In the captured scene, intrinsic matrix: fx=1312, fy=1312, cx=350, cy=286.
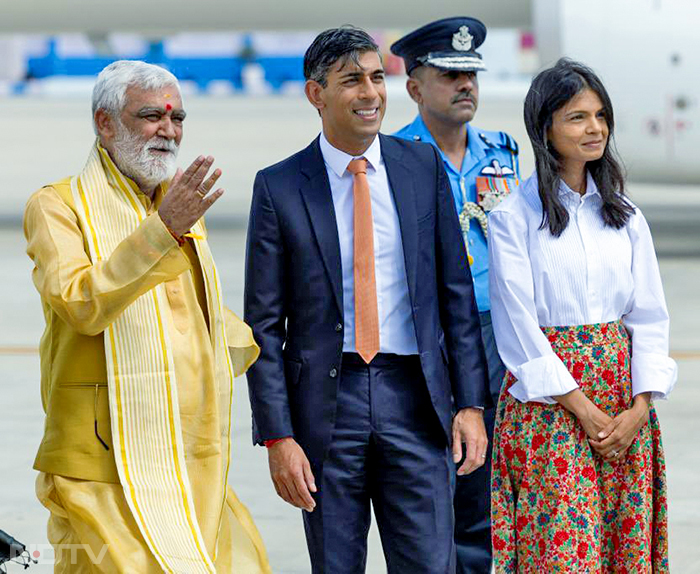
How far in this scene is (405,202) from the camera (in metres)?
3.45

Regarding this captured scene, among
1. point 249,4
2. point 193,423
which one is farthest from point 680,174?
point 193,423

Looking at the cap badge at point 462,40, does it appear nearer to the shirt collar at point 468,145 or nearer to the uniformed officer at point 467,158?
the uniformed officer at point 467,158

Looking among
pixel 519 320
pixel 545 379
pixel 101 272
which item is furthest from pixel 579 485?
pixel 101 272

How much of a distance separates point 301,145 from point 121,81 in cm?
2216

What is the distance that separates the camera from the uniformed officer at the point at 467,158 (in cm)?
432

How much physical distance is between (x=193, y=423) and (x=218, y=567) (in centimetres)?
36

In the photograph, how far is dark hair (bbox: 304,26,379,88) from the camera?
3398 millimetres

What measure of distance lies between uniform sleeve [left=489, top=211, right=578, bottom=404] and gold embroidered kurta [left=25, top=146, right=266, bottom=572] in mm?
802

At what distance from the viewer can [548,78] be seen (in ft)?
11.7

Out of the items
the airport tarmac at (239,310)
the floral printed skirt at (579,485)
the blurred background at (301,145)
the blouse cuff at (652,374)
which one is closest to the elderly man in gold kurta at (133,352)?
the blurred background at (301,145)

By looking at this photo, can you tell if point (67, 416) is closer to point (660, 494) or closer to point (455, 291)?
point (455, 291)

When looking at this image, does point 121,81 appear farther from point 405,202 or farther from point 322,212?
point 405,202

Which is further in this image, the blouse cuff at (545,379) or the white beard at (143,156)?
the blouse cuff at (545,379)

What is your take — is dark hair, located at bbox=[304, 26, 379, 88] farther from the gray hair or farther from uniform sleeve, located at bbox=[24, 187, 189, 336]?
uniform sleeve, located at bbox=[24, 187, 189, 336]
